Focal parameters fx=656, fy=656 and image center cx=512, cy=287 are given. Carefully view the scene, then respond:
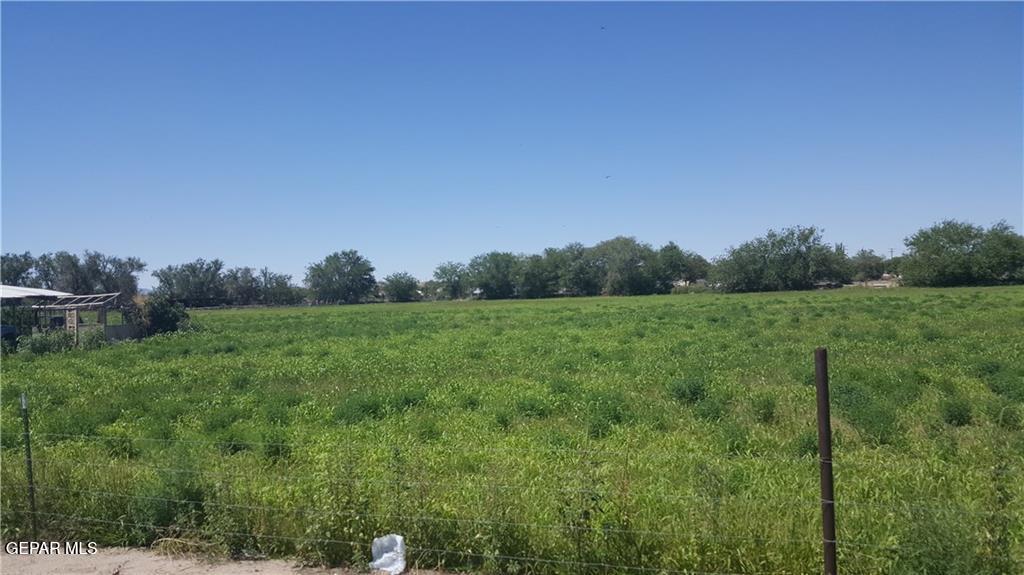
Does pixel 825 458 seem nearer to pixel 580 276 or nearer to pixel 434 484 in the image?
pixel 434 484

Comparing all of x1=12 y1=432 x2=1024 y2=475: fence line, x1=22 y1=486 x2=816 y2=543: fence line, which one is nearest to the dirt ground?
x1=22 y1=486 x2=816 y2=543: fence line

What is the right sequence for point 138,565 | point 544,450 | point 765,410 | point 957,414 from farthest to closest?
point 765,410
point 957,414
point 544,450
point 138,565

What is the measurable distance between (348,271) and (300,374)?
12209 cm

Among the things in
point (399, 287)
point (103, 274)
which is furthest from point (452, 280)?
point (103, 274)

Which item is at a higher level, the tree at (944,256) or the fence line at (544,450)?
the tree at (944,256)

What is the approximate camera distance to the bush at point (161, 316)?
1430 inches

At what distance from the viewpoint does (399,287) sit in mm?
→ 134750

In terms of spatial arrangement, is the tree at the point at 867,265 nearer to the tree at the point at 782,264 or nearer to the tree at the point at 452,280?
the tree at the point at 782,264

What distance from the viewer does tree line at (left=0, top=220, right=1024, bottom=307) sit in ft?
282

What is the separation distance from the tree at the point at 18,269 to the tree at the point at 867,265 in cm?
13368

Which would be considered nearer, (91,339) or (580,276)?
(91,339)

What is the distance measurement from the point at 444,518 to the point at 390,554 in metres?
0.53

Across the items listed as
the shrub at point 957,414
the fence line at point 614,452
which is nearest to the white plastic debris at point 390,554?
the fence line at point 614,452

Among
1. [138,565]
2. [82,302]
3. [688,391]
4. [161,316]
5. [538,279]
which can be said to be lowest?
[138,565]
